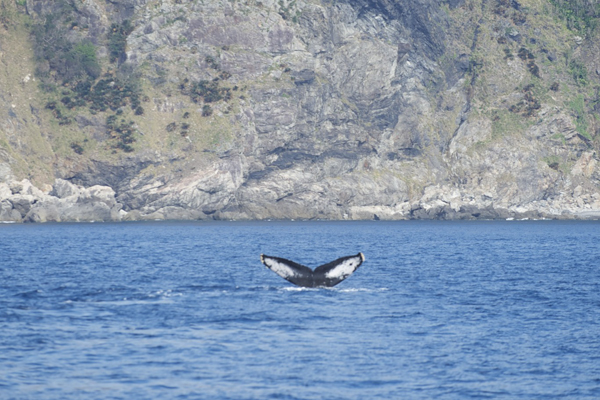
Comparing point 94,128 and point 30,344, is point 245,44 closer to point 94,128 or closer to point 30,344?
point 94,128

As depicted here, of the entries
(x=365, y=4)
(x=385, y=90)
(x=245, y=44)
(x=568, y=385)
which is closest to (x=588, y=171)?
(x=385, y=90)

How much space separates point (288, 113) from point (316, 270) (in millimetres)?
125149

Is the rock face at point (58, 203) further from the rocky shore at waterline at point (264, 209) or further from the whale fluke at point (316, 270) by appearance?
the whale fluke at point (316, 270)

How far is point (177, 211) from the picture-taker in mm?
153250

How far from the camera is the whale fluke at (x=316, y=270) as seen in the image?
36.2 m

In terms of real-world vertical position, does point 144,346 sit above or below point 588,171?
below

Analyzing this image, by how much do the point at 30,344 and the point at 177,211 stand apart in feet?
419

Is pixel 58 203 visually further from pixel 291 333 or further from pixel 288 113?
pixel 291 333

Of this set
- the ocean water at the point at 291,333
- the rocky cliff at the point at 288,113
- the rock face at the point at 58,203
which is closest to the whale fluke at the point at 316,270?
the ocean water at the point at 291,333

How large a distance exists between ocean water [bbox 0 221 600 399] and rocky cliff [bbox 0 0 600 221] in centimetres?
9671

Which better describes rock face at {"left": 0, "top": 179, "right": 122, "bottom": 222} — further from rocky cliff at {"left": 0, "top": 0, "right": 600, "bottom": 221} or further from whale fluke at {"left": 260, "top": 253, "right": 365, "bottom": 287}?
whale fluke at {"left": 260, "top": 253, "right": 365, "bottom": 287}

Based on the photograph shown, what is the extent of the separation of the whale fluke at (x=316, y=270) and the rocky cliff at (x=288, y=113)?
11156 cm

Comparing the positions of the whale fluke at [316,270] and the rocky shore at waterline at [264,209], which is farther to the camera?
the rocky shore at waterline at [264,209]

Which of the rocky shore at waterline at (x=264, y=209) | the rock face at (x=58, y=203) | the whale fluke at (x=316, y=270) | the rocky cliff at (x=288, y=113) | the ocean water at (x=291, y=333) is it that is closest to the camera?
the ocean water at (x=291, y=333)
